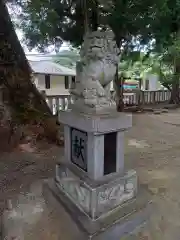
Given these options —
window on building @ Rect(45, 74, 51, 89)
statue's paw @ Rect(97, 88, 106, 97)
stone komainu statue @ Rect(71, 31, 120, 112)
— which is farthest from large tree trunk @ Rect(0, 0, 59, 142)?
window on building @ Rect(45, 74, 51, 89)

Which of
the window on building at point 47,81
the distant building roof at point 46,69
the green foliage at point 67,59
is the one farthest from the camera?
the green foliage at point 67,59

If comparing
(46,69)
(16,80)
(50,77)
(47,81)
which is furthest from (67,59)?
(16,80)

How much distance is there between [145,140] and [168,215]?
9.66 feet

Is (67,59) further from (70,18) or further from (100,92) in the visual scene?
(100,92)

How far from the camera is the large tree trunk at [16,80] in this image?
4.46m

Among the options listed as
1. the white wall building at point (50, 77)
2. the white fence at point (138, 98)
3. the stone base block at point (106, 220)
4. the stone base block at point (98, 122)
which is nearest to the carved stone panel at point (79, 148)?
the stone base block at point (98, 122)

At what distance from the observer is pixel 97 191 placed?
1.99 metres

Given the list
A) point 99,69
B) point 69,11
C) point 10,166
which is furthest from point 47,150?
point 69,11

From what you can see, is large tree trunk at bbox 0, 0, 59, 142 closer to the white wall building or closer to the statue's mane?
the statue's mane

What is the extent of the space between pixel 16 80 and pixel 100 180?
3347 mm

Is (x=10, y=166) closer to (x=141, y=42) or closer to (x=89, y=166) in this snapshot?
(x=89, y=166)

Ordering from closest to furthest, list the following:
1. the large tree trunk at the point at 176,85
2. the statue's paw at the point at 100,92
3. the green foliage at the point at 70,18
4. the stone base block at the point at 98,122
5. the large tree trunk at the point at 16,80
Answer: the stone base block at the point at 98,122
the statue's paw at the point at 100,92
the green foliage at the point at 70,18
the large tree trunk at the point at 16,80
the large tree trunk at the point at 176,85

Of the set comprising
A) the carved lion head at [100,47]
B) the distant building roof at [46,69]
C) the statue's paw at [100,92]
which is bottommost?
the statue's paw at [100,92]

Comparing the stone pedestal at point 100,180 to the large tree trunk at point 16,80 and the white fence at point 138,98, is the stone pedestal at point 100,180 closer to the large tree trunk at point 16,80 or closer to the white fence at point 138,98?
the large tree trunk at point 16,80
